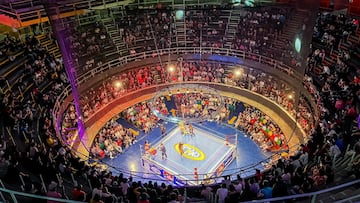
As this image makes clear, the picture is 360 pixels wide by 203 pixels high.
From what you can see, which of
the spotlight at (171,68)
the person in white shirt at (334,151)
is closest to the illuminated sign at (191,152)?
the spotlight at (171,68)

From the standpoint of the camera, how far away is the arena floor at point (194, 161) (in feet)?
55.9

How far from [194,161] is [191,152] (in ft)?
2.32

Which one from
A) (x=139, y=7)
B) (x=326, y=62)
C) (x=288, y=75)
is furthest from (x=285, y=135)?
(x=139, y=7)

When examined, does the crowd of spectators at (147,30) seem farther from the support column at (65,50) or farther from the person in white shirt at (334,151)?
the person in white shirt at (334,151)

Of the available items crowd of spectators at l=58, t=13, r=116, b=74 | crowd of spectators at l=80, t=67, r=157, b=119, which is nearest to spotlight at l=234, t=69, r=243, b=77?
crowd of spectators at l=80, t=67, r=157, b=119

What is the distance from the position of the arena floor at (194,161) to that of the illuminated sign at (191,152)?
147 mm

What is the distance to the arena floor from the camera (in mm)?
17047

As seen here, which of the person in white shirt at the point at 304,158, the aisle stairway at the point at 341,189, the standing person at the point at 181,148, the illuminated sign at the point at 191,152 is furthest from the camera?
the standing person at the point at 181,148

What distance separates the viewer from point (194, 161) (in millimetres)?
17312

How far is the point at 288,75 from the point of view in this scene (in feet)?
59.3

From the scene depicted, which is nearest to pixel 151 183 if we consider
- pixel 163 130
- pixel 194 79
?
pixel 163 130

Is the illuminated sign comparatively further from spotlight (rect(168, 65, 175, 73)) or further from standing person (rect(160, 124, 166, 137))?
spotlight (rect(168, 65, 175, 73))

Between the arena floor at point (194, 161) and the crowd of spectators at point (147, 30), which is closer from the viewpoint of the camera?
the arena floor at point (194, 161)

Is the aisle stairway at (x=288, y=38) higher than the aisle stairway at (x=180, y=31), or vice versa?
the aisle stairway at (x=180, y=31)
